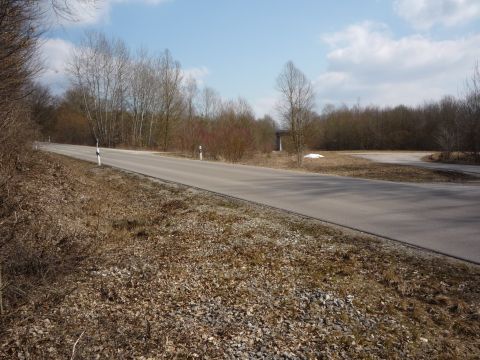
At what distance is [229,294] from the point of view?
16.5 ft

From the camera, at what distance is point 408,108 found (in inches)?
2847

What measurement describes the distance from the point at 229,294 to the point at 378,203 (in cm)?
596

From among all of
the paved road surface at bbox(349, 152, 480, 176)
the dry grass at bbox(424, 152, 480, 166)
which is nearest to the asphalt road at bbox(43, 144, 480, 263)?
the paved road surface at bbox(349, 152, 480, 176)

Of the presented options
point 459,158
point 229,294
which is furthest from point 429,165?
point 229,294

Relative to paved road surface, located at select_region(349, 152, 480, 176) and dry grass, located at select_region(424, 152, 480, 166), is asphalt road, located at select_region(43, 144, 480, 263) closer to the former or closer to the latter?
paved road surface, located at select_region(349, 152, 480, 176)

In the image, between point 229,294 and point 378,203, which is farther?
point 378,203

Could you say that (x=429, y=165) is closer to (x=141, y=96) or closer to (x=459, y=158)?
(x=459, y=158)

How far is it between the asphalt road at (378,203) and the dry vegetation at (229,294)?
29.5 inches

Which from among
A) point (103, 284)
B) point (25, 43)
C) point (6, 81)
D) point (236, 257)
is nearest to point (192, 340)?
point (103, 284)

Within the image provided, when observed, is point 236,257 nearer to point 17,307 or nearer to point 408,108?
point 17,307

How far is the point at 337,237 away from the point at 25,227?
5.30 metres

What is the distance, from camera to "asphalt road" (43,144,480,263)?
6.96m

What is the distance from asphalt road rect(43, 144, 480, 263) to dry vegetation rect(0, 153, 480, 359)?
0.75m

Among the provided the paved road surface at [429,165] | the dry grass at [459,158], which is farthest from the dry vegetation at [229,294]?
the dry grass at [459,158]
